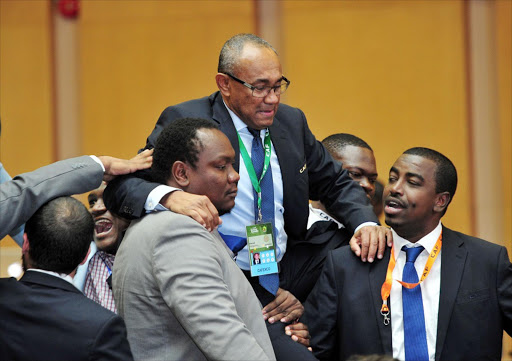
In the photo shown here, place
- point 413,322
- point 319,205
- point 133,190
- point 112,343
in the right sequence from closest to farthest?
point 112,343
point 133,190
point 413,322
point 319,205

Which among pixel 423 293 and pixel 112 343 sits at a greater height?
pixel 112 343

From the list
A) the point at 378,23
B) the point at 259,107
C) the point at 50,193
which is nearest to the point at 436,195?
the point at 259,107

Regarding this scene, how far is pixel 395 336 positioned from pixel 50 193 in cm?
142

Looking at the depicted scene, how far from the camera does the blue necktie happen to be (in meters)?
2.77

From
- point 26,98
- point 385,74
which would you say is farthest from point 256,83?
point 26,98

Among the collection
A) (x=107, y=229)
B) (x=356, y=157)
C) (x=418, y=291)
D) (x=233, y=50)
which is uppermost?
(x=233, y=50)

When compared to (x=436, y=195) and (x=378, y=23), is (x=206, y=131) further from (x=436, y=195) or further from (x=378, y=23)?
(x=378, y=23)

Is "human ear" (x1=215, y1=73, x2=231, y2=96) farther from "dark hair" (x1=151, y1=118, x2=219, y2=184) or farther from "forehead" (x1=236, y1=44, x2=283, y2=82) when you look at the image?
"dark hair" (x1=151, y1=118, x2=219, y2=184)

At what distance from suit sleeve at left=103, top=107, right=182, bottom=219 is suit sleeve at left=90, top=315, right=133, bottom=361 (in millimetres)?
487

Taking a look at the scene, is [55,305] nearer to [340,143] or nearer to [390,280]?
[390,280]

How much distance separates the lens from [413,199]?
302 centimetres

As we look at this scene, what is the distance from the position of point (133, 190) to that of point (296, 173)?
742 millimetres

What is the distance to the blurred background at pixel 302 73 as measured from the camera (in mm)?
6297

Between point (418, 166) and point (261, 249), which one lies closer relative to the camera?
point (261, 249)
